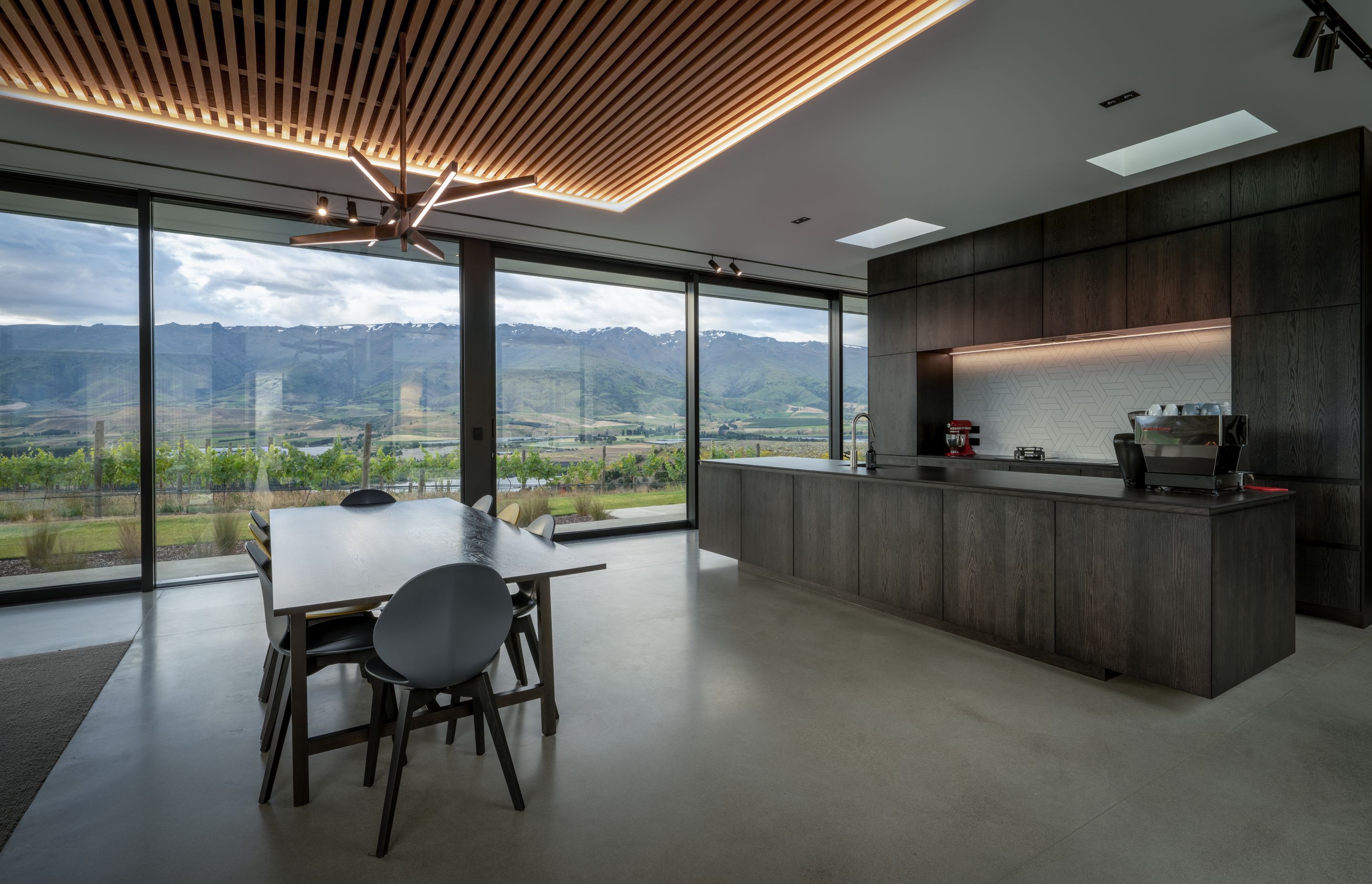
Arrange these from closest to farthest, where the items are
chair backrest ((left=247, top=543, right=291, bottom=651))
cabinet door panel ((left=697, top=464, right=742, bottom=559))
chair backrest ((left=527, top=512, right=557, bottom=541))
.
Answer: chair backrest ((left=247, top=543, right=291, bottom=651)) < chair backrest ((left=527, top=512, right=557, bottom=541)) < cabinet door panel ((left=697, top=464, right=742, bottom=559))

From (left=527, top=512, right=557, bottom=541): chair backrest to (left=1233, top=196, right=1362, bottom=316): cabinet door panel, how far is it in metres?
4.82

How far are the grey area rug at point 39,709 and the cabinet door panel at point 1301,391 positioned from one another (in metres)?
6.57

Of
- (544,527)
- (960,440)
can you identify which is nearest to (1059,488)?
(544,527)

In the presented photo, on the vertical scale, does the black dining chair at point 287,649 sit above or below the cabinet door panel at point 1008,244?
below

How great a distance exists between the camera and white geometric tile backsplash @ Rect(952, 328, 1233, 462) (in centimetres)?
509

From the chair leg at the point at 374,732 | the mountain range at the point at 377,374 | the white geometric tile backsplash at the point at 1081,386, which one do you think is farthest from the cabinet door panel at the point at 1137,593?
the mountain range at the point at 377,374

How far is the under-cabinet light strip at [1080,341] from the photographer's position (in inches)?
196

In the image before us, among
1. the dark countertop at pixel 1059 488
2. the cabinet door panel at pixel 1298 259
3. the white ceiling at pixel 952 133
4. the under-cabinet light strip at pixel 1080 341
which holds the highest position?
the white ceiling at pixel 952 133

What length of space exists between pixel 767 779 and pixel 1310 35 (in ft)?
12.4

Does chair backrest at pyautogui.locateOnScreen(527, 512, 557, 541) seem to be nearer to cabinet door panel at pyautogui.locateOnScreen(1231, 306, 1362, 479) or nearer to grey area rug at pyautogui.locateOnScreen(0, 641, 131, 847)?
grey area rug at pyautogui.locateOnScreen(0, 641, 131, 847)

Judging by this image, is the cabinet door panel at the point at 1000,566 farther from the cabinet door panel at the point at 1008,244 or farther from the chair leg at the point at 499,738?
the cabinet door panel at the point at 1008,244

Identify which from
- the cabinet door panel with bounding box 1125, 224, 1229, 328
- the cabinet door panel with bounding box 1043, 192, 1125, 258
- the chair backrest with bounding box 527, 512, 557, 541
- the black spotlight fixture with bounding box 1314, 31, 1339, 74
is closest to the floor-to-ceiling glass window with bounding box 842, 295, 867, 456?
the cabinet door panel with bounding box 1043, 192, 1125, 258

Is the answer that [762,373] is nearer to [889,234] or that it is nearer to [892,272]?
[892,272]

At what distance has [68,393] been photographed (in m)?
4.80
